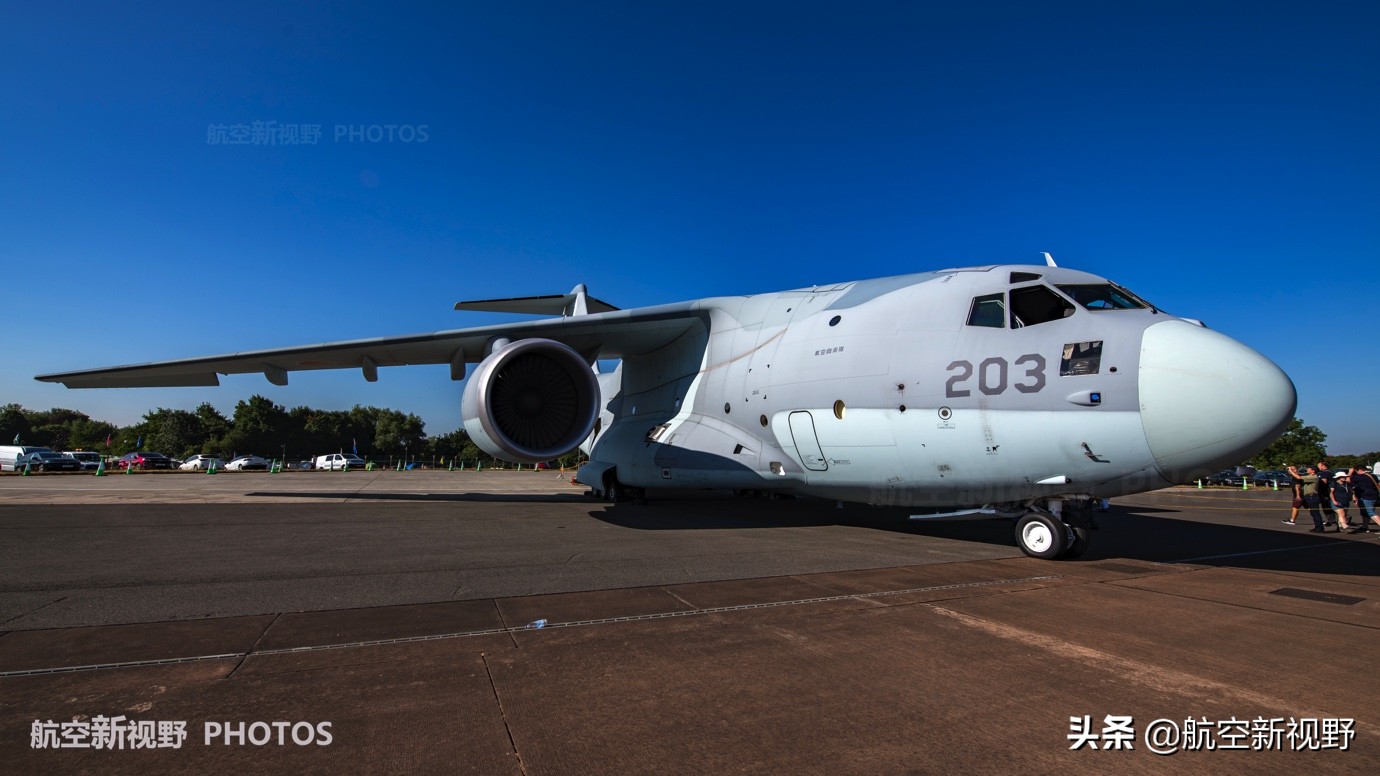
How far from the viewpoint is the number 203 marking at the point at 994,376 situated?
6.60 m

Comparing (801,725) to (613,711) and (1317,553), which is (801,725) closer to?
(613,711)

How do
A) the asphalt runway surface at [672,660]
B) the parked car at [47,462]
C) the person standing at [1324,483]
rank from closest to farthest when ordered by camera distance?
the asphalt runway surface at [672,660], the person standing at [1324,483], the parked car at [47,462]

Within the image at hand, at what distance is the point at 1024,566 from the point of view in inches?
251

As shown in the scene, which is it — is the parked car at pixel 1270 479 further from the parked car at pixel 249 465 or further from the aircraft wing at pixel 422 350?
the parked car at pixel 249 465

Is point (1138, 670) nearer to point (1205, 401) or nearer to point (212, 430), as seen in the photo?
point (1205, 401)

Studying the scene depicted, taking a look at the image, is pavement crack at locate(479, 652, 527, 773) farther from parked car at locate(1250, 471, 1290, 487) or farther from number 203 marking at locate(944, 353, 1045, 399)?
parked car at locate(1250, 471, 1290, 487)

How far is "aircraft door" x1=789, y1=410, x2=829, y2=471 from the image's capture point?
867 centimetres

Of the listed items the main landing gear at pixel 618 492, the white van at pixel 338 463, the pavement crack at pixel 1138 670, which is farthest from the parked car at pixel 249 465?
the pavement crack at pixel 1138 670

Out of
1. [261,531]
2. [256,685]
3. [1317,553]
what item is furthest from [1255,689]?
[261,531]

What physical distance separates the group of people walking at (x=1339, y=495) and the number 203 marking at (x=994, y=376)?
29.2ft

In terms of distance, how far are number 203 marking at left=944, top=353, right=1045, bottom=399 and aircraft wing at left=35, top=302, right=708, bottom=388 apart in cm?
529

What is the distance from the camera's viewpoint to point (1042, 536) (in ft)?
22.9

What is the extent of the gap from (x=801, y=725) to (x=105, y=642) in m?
4.02

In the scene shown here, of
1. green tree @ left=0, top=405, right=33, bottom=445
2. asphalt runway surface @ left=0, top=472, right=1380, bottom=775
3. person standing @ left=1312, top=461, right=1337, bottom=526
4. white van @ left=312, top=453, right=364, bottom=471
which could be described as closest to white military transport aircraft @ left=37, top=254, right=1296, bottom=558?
asphalt runway surface @ left=0, top=472, right=1380, bottom=775
